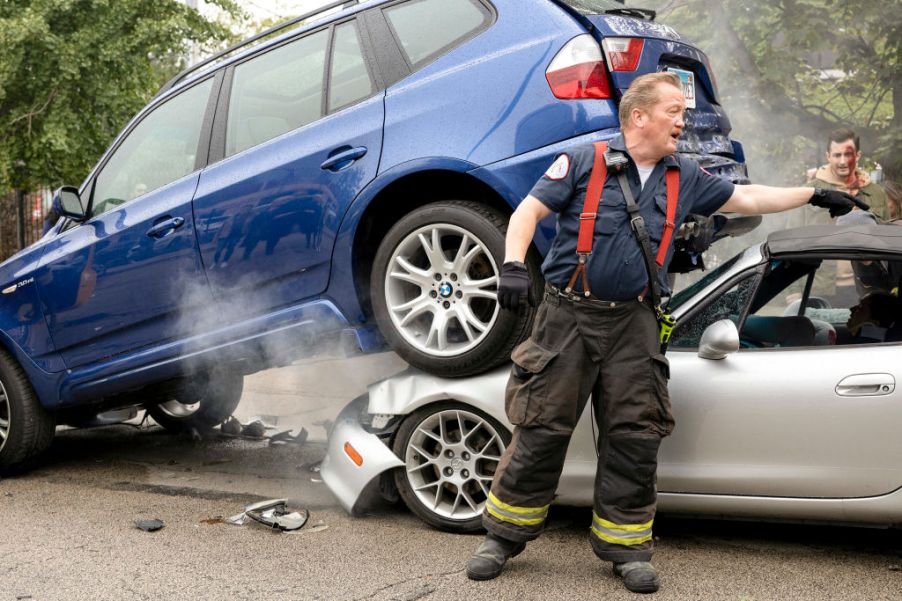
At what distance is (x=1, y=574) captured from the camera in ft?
13.2

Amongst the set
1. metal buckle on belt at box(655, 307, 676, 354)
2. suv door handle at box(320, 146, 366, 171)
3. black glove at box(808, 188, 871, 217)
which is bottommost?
metal buckle on belt at box(655, 307, 676, 354)

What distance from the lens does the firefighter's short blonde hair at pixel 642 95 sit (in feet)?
12.4

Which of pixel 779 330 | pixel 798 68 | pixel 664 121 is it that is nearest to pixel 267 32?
pixel 664 121

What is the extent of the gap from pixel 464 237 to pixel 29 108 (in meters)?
8.54

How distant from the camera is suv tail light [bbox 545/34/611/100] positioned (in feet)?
13.6

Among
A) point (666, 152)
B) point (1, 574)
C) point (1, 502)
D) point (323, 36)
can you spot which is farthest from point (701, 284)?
point (1, 502)

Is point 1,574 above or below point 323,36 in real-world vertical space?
below

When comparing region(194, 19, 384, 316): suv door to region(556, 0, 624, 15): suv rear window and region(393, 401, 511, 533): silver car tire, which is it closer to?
region(393, 401, 511, 533): silver car tire

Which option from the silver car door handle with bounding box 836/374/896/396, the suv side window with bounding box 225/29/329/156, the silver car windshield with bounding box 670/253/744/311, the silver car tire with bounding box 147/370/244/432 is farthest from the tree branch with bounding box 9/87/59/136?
the silver car door handle with bounding box 836/374/896/396

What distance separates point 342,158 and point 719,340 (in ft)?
5.94

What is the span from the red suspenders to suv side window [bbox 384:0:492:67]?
39.4 inches

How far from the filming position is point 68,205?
544 centimetres

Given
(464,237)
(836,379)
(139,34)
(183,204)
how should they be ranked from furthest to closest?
(139,34), (183,204), (464,237), (836,379)

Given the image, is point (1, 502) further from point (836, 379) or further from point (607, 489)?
point (836, 379)
